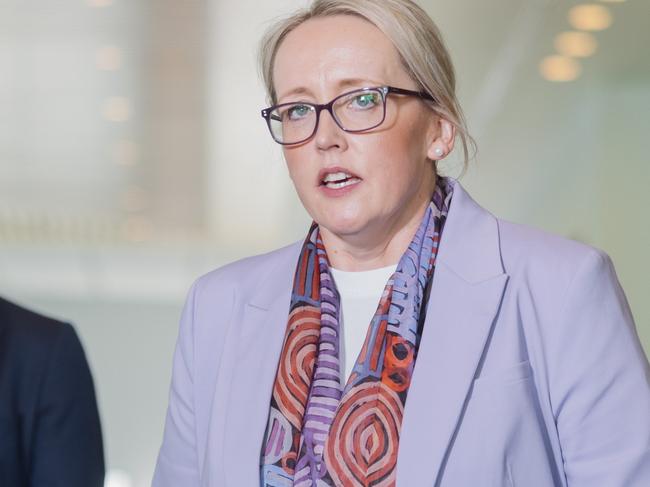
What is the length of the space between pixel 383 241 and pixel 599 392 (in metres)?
0.50

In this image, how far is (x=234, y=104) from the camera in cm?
532

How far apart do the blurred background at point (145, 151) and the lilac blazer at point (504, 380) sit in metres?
3.09

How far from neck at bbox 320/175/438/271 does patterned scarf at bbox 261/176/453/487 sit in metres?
0.02

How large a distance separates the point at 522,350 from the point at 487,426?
0.15 m

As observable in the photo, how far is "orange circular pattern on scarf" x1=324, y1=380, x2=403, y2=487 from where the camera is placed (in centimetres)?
195

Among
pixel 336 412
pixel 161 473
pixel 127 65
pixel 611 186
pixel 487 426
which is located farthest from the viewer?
pixel 127 65

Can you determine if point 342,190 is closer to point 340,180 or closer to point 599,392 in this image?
point 340,180

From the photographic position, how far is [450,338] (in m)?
1.99

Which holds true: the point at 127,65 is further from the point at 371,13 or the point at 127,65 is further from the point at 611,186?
the point at 371,13

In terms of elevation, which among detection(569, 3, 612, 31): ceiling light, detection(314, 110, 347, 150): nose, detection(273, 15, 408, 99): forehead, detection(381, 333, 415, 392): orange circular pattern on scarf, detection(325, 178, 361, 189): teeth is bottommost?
detection(381, 333, 415, 392): orange circular pattern on scarf

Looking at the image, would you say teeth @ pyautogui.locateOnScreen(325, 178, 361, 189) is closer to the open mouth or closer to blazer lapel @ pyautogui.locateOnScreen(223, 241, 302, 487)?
the open mouth

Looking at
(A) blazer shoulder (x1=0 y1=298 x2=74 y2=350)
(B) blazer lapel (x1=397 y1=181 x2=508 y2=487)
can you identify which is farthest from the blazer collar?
(A) blazer shoulder (x1=0 y1=298 x2=74 y2=350)

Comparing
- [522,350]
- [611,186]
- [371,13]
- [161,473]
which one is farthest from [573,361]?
[611,186]

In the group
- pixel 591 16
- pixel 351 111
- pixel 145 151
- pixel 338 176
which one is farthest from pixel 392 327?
pixel 145 151
